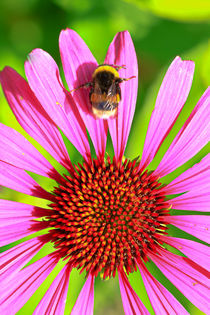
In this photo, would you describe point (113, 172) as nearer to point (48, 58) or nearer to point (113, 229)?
point (113, 229)

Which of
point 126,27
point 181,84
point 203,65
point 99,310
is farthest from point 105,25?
point 99,310

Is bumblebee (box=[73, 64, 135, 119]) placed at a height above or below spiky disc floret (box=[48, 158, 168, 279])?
above

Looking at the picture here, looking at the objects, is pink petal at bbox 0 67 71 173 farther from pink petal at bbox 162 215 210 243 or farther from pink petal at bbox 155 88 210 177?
pink petal at bbox 162 215 210 243

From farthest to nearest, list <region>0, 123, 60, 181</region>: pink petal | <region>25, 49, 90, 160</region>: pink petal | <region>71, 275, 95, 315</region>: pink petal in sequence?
<region>71, 275, 95, 315</region>: pink petal, <region>0, 123, 60, 181</region>: pink petal, <region>25, 49, 90, 160</region>: pink petal

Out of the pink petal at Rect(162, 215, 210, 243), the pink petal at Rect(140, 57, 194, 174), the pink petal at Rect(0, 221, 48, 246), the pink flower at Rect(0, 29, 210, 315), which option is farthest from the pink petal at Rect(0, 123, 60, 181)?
the pink petal at Rect(162, 215, 210, 243)

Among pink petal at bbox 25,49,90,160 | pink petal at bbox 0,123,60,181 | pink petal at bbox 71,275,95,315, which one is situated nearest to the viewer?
pink petal at bbox 25,49,90,160

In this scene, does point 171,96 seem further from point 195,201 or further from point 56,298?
point 56,298

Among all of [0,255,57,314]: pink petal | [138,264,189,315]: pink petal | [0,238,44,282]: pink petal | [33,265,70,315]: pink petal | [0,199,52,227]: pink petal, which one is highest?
[0,199,52,227]: pink petal

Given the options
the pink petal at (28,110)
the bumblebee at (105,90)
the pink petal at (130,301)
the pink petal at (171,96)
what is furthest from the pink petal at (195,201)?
the pink petal at (28,110)
